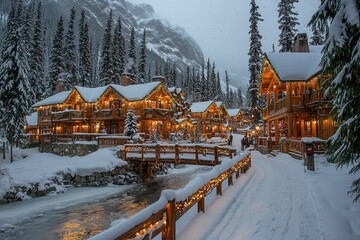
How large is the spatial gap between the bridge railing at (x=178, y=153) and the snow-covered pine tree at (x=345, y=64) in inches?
485

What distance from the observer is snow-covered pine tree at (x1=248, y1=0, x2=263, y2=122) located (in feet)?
125

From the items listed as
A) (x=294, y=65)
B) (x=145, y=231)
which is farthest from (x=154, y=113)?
(x=145, y=231)

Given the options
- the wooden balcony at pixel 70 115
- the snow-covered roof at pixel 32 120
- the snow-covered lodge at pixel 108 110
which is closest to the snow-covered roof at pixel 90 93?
the snow-covered lodge at pixel 108 110

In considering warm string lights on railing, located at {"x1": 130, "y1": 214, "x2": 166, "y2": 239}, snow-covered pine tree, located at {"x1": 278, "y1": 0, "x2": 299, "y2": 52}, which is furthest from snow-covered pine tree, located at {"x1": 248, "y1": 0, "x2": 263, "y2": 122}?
warm string lights on railing, located at {"x1": 130, "y1": 214, "x2": 166, "y2": 239}

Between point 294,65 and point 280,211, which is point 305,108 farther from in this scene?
point 280,211

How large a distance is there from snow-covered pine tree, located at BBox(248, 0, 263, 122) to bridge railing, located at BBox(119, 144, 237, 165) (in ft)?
61.2

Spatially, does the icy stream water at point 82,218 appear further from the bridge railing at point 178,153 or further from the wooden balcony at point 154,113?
the wooden balcony at point 154,113

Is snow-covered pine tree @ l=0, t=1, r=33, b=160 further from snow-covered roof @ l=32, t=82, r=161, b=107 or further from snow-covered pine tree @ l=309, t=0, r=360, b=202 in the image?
snow-covered pine tree @ l=309, t=0, r=360, b=202

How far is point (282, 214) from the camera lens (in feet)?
25.8

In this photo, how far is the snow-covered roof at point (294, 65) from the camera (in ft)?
78.7

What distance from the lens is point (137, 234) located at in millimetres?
4570

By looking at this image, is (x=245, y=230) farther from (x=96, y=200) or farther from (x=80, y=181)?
(x=80, y=181)

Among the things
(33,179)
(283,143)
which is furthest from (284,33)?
(33,179)

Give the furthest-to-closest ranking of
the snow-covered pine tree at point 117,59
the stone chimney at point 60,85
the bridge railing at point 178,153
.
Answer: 1. the snow-covered pine tree at point 117,59
2. the stone chimney at point 60,85
3. the bridge railing at point 178,153
